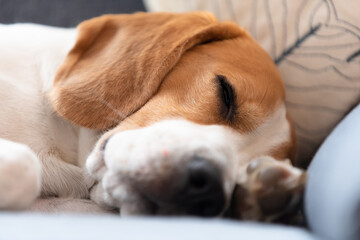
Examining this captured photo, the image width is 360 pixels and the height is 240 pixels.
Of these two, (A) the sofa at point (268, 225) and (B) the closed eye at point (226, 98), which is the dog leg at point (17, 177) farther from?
(B) the closed eye at point (226, 98)

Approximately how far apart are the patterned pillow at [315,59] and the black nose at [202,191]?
69 cm

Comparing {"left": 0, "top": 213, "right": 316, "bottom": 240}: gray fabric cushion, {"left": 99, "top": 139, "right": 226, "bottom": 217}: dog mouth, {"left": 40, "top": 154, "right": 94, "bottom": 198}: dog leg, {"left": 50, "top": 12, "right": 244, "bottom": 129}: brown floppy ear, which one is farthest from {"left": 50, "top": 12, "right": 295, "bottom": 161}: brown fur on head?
{"left": 0, "top": 213, "right": 316, "bottom": 240}: gray fabric cushion

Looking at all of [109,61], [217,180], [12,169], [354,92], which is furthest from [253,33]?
[12,169]

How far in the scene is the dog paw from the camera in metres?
0.90

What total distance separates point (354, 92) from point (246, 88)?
0.46m

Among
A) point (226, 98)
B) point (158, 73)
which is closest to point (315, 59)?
point (226, 98)

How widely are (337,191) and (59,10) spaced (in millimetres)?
1969

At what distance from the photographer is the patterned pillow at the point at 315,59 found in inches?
55.4

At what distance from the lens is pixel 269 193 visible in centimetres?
91

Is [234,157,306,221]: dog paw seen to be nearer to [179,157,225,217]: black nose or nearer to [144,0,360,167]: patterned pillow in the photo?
[179,157,225,217]: black nose

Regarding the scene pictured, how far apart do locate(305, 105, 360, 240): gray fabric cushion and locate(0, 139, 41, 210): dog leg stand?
1.92 ft

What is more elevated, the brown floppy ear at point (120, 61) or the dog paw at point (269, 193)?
the brown floppy ear at point (120, 61)

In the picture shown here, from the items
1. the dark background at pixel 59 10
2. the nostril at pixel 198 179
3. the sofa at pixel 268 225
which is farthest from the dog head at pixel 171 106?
the dark background at pixel 59 10

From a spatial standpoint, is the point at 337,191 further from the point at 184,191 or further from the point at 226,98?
the point at 226,98
